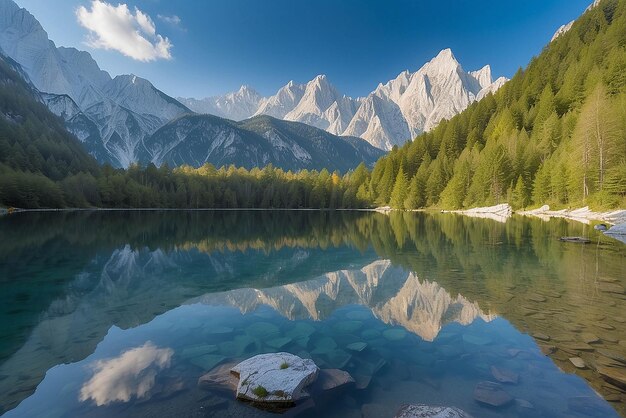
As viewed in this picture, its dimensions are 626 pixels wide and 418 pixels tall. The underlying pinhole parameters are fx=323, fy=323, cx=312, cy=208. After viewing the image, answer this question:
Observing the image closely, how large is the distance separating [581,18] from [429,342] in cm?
20669

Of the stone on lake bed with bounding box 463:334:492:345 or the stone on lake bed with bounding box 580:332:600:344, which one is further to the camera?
the stone on lake bed with bounding box 463:334:492:345

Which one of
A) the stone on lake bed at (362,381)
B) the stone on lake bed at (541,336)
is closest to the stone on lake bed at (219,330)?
the stone on lake bed at (362,381)

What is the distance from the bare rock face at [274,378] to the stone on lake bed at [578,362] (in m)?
7.74

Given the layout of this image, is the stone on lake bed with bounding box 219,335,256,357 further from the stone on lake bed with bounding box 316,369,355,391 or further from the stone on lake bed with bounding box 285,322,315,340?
the stone on lake bed with bounding box 316,369,355,391

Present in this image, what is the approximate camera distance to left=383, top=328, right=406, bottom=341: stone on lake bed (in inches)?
487

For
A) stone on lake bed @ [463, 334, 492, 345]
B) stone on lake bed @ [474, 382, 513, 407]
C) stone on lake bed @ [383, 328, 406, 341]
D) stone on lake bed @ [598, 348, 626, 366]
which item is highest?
stone on lake bed @ [598, 348, 626, 366]

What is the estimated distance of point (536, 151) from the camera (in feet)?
297

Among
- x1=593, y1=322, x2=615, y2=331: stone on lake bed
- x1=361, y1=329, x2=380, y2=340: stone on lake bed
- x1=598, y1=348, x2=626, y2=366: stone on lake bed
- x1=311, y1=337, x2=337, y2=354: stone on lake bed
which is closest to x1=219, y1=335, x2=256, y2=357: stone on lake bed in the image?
x1=311, y1=337, x2=337, y2=354: stone on lake bed

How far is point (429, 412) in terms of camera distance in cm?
688

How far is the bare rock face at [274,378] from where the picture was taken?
7.79 meters

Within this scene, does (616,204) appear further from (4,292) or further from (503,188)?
(4,292)

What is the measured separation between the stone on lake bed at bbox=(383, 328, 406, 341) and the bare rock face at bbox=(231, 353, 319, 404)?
175 inches

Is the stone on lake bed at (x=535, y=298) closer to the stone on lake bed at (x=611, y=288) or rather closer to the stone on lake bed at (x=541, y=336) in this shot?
the stone on lake bed at (x=611, y=288)

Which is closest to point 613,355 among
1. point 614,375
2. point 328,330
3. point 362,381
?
point 614,375
